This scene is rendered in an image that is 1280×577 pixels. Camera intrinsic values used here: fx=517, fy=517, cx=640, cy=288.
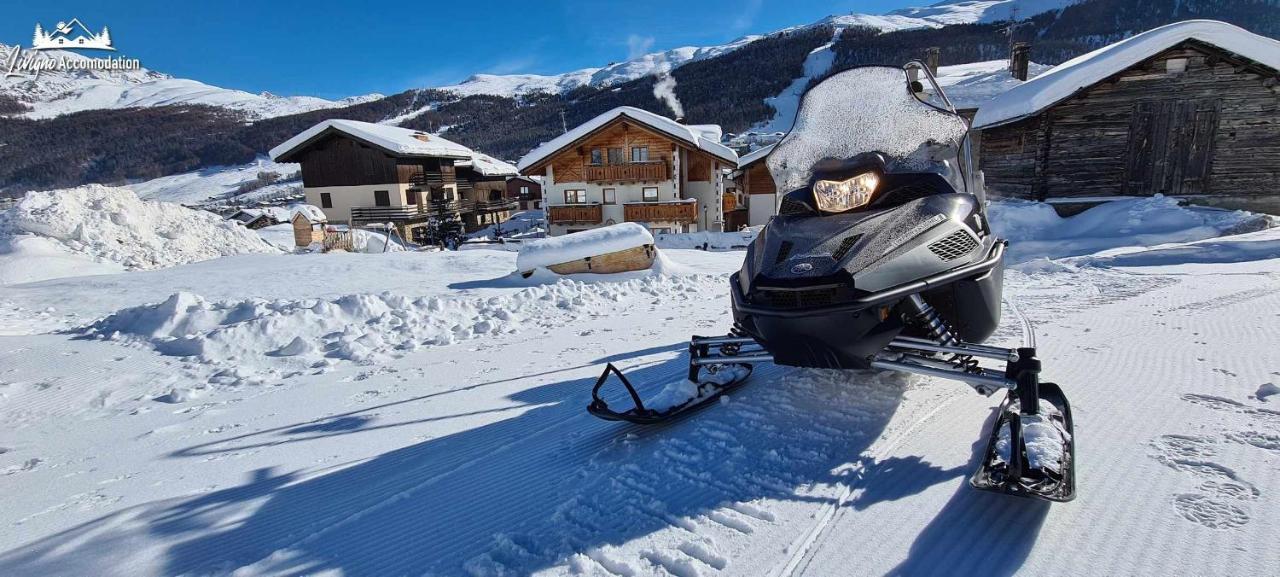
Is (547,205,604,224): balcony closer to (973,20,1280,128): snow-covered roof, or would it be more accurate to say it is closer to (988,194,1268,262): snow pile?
(988,194,1268,262): snow pile

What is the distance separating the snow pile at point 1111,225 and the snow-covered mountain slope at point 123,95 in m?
158

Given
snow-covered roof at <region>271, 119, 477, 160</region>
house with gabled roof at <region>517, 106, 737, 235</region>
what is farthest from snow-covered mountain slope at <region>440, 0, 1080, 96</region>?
house with gabled roof at <region>517, 106, 737, 235</region>

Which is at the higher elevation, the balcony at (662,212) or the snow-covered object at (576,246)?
the balcony at (662,212)

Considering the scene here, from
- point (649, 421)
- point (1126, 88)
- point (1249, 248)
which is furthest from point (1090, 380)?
point (1126, 88)

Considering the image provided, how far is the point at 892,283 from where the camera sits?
7.98 ft

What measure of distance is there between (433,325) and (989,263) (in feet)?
17.7

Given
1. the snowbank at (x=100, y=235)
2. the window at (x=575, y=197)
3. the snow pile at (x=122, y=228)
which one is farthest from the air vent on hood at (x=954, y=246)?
the window at (x=575, y=197)

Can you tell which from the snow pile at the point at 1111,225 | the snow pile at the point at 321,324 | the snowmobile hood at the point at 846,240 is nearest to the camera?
the snowmobile hood at the point at 846,240

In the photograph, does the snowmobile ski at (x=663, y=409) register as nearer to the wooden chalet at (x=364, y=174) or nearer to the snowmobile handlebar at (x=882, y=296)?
the snowmobile handlebar at (x=882, y=296)

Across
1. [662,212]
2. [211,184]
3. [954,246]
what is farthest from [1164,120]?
[211,184]

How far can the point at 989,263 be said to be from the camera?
2.86m

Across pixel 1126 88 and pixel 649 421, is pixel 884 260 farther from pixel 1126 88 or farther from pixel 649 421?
pixel 1126 88

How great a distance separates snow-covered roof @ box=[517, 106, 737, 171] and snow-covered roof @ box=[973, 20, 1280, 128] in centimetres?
1174

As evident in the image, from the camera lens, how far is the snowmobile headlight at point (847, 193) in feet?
10.0
